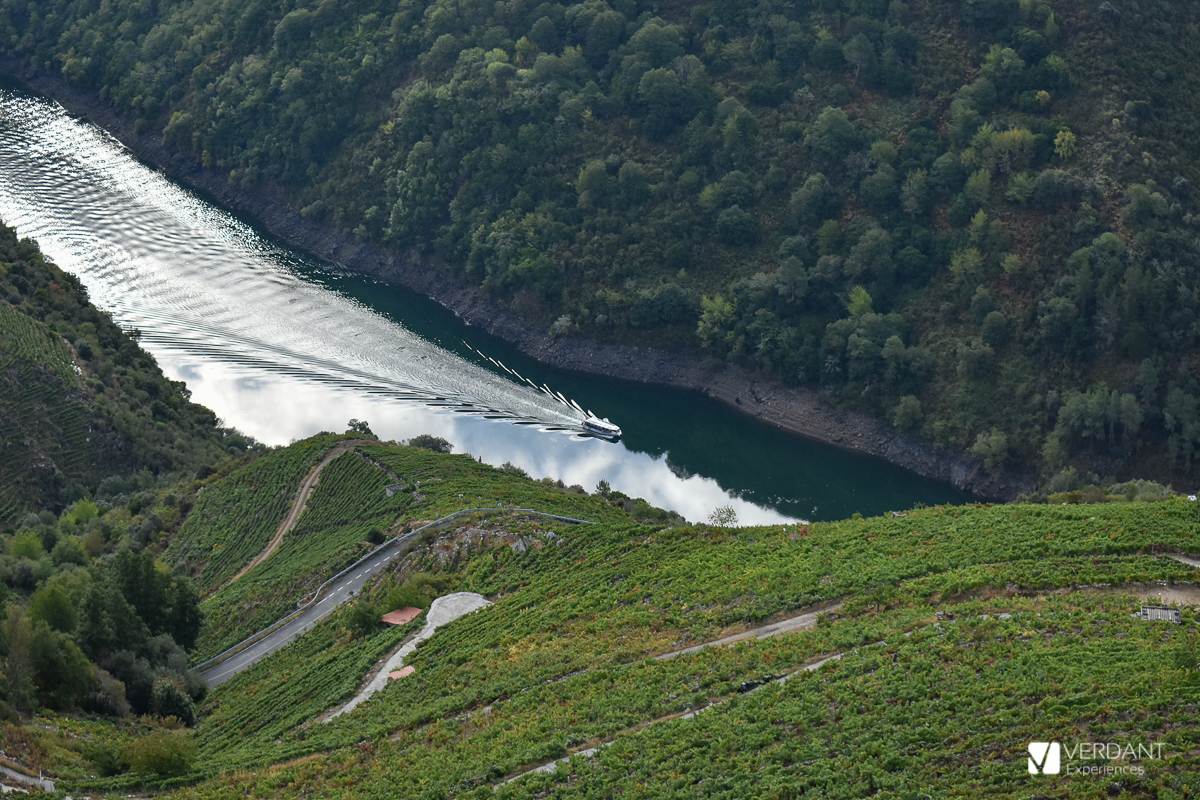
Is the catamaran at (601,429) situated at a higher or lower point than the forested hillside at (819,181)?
lower

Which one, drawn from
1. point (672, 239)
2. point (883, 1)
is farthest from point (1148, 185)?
point (672, 239)

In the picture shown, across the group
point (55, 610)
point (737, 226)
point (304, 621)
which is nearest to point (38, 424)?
point (304, 621)

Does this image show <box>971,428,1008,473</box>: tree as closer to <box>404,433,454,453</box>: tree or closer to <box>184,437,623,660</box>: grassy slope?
<box>184,437,623,660</box>: grassy slope

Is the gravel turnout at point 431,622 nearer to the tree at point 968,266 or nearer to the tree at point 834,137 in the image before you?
the tree at point 968,266

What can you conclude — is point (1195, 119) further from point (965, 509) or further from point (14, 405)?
point (14, 405)

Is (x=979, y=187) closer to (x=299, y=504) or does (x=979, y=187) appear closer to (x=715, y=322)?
(x=715, y=322)

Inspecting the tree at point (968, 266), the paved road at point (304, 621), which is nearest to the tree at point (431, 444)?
the paved road at point (304, 621)

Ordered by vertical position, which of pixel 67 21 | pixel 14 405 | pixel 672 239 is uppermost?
pixel 67 21
